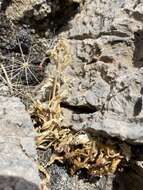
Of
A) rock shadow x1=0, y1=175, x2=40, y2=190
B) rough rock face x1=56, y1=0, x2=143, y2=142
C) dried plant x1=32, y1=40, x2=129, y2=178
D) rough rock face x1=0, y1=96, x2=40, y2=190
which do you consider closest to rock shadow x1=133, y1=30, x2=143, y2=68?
rough rock face x1=56, y1=0, x2=143, y2=142

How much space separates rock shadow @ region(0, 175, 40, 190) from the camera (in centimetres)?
218

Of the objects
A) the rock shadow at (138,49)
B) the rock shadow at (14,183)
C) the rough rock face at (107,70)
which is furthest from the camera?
the rock shadow at (138,49)

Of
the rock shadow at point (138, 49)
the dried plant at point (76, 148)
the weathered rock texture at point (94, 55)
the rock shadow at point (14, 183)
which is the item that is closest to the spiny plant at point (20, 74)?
the weathered rock texture at point (94, 55)

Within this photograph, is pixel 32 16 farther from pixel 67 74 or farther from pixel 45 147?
pixel 45 147

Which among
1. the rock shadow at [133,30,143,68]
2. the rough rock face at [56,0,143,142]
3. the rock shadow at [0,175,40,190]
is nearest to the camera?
the rock shadow at [0,175,40,190]

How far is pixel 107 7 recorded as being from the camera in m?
3.16

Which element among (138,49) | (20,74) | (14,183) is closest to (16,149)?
(14,183)

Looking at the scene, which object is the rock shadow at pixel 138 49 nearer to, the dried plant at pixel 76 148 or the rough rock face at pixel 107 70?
the rough rock face at pixel 107 70

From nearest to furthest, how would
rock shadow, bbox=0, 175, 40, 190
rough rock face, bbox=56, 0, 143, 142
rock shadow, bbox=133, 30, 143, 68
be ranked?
rock shadow, bbox=0, 175, 40, 190
rough rock face, bbox=56, 0, 143, 142
rock shadow, bbox=133, 30, 143, 68

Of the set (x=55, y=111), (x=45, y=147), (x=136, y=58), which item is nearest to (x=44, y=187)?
(x=45, y=147)

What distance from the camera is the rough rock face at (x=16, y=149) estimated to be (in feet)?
7.27

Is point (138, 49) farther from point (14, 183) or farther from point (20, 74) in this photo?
point (14, 183)

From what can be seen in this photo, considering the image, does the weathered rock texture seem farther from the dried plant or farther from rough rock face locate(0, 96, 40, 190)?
rough rock face locate(0, 96, 40, 190)

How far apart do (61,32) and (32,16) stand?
227 mm
